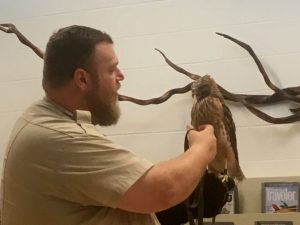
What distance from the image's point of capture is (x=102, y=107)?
1.36 meters

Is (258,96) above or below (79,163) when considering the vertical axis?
below

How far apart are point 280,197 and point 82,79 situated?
1232 mm

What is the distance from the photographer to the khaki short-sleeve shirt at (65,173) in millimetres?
1149

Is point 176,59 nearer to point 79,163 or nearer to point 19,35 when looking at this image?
point 19,35

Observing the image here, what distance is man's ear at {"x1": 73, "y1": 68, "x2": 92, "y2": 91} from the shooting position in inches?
51.8

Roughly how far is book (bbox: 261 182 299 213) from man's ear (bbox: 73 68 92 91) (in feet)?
3.92

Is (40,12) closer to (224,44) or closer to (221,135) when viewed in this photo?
(224,44)

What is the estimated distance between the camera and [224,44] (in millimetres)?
2500

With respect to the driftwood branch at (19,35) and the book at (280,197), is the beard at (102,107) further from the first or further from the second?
the driftwood branch at (19,35)

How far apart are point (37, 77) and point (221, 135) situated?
1507 millimetres

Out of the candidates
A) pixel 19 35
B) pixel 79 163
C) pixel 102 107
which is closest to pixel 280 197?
pixel 102 107

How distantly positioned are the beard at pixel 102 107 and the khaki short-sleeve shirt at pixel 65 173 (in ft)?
0.25

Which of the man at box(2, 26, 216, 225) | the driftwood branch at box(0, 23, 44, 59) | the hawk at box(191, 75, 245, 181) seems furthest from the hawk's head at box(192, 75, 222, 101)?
the driftwood branch at box(0, 23, 44, 59)

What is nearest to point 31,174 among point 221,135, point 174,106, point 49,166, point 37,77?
point 49,166
